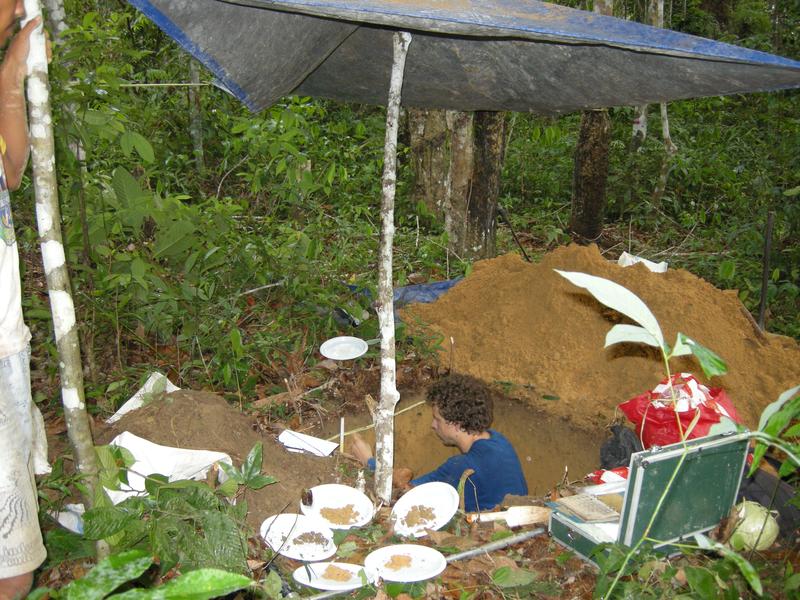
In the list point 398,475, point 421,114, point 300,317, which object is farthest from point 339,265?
point 421,114

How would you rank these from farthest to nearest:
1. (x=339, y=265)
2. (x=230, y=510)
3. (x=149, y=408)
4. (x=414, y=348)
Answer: (x=339, y=265), (x=414, y=348), (x=149, y=408), (x=230, y=510)

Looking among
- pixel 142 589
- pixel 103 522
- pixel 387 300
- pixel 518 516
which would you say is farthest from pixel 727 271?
pixel 142 589

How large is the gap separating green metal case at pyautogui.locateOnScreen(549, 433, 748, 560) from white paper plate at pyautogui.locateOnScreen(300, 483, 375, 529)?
0.84 meters

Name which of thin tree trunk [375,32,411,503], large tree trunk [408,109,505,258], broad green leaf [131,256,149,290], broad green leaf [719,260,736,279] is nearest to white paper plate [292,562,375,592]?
thin tree trunk [375,32,411,503]

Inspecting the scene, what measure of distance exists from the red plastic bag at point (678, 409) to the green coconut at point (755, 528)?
1.44 ft

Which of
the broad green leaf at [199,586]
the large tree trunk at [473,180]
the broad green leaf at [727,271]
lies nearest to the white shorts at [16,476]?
the broad green leaf at [199,586]

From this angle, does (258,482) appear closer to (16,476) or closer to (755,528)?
(16,476)

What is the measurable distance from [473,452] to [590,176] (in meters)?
4.39

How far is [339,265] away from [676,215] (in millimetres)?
4553

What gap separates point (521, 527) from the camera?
3100mm

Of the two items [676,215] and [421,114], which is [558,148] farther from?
[421,114]

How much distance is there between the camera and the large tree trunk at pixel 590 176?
7.20 metres

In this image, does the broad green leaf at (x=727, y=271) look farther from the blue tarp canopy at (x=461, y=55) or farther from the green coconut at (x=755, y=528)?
the green coconut at (x=755, y=528)

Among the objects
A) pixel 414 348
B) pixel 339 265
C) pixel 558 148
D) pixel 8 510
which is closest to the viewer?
pixel 8 510
